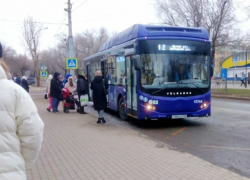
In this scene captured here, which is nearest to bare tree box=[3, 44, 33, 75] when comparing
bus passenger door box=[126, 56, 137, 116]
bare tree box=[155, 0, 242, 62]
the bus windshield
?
bare tree box=[155, 0, 242, 62]

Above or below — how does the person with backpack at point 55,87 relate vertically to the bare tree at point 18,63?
below

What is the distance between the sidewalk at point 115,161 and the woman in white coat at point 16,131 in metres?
2.79

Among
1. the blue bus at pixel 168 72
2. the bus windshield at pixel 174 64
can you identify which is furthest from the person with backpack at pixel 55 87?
the bus windshield at pixel 174 64

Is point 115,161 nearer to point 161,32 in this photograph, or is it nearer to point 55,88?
point 161,32

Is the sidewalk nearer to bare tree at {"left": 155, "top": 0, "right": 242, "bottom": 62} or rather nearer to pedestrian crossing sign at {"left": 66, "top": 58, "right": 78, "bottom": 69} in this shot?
pedestrian crossing sign at {"left": 66, "top": 58, "right": 78, "bottom": 69}

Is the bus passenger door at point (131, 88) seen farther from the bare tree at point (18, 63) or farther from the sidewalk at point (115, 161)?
the bare tree at point (18, 63)

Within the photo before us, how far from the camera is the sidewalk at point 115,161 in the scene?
5.35 m

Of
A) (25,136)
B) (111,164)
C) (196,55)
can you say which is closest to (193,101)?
(196,55)

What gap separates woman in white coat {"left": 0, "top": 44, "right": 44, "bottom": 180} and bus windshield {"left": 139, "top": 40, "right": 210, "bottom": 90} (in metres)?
7.58

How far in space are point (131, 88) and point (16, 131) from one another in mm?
8266

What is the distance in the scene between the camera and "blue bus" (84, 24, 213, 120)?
33.0ft

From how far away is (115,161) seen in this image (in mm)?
6238

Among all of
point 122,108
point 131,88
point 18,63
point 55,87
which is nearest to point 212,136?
point 131,88

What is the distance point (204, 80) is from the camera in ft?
34.4
